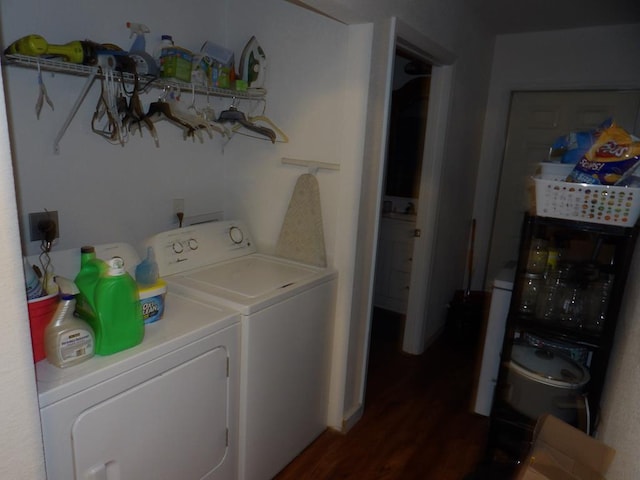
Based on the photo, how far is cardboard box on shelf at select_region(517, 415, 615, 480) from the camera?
1.22m

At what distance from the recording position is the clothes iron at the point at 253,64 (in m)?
2.15

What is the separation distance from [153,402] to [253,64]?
162 centimetres

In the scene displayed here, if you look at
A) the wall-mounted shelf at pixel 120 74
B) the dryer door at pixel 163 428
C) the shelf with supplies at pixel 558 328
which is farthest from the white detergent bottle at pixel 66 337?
the shelf with supplies at pixel 558 328

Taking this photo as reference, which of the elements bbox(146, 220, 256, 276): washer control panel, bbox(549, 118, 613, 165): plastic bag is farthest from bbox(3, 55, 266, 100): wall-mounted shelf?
bbox(549, 118, 613, 165): plastic bag

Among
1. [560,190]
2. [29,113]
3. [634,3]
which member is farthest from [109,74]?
[634,3]

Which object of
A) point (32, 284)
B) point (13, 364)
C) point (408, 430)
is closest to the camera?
point (13, 364)

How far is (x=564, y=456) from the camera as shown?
4.40ft

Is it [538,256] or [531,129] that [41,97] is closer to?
[538,256]

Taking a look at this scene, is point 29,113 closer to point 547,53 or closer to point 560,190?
point 560,190

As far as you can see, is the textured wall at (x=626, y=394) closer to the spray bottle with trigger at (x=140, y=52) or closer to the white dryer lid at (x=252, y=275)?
the white dryer lid at (x=252, y=275)

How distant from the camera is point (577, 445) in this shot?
1348 mm

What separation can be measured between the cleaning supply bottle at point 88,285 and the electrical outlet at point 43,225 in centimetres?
46

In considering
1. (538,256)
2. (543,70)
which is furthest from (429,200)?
(543,70)

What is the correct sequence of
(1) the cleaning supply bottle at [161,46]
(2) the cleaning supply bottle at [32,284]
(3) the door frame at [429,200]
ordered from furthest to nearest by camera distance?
(3) the door frame at [429,200] < (1) the cleaning supply bottle at [161,46] < (2) the cleaning supply bottle at [32,284]
